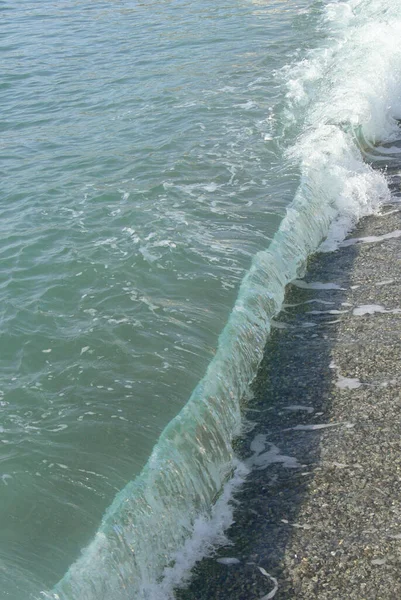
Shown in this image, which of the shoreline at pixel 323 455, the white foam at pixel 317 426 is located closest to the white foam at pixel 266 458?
the shoreline at pixel 323 455

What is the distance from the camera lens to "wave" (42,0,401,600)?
6.28 m

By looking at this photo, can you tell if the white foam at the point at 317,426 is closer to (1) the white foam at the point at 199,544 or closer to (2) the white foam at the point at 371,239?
(1) the white foam at the point at 199,544

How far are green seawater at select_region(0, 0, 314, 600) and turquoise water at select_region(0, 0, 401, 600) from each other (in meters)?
0.03

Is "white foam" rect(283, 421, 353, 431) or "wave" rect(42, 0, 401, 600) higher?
"wave" rect(42, 0, 401, 600)

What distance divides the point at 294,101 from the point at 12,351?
9.73 meters

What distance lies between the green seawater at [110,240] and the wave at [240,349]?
185 millimetres

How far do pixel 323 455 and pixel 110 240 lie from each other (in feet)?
16.0

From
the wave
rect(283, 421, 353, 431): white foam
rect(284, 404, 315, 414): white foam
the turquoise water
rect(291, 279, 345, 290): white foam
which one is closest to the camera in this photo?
the wave

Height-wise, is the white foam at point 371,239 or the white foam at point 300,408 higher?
the white foam at point 371,239

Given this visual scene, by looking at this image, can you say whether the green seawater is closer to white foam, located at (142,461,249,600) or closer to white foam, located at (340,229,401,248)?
white foam, located at (142,461,249,600)

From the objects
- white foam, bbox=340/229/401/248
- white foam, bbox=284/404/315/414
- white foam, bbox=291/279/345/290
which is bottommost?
white foam, bbox=284/404/315/414

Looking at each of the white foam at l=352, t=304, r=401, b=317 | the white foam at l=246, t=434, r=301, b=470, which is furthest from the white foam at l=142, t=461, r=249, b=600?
the white foam at l=352, t=304, r=401, b=317

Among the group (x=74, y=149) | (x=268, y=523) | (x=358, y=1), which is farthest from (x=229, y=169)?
(x=358, y=1)

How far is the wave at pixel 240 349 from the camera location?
20.6 feet
